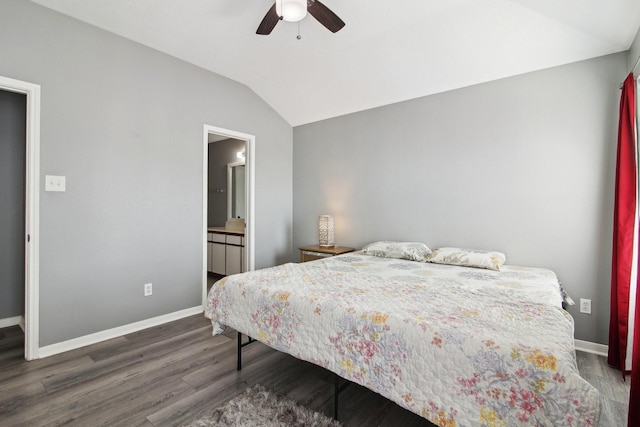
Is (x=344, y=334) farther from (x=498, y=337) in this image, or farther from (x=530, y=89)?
(x=530, y=89)

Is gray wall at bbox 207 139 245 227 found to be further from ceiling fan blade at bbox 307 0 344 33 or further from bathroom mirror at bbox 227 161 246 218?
ceiling fan blade at bbox 307 0 344 33

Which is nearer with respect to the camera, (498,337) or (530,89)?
(498,337)

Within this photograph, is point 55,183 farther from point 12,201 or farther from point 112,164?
point 12,201

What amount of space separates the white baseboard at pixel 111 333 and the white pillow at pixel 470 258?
2.64 metres

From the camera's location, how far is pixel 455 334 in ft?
4.18

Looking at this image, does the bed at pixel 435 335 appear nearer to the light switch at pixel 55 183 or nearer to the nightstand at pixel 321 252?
the nightstand at pixel 321 252

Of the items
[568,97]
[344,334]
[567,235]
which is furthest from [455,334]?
[568,97]

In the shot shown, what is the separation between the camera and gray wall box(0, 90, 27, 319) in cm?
298

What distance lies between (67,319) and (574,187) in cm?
437

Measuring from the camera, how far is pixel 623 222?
7.26ft

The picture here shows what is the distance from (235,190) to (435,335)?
4869 millimetres

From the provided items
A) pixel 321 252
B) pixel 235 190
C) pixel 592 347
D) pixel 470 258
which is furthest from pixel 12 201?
pixel 592 347

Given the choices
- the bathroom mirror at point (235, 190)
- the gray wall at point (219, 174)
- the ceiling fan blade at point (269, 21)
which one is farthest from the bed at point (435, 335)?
the gray wall at point (219, 174)

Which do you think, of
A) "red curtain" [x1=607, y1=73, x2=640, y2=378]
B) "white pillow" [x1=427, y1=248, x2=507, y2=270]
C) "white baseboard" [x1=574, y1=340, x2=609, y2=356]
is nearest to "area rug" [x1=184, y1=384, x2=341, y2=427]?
"white pillow" [x1=427, y1=248, x2=507, y2=270]
